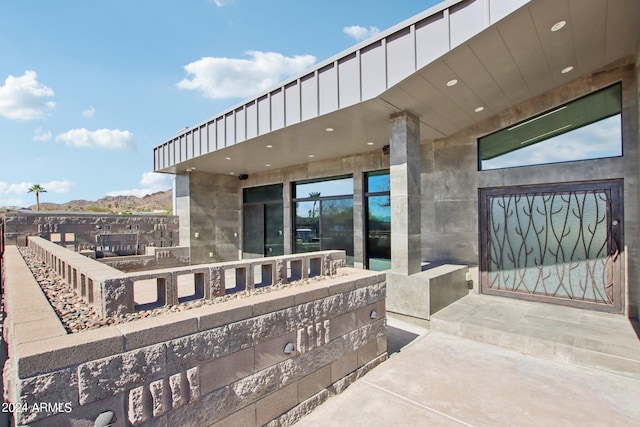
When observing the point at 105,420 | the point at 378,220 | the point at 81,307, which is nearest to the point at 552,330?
the point at 378,220

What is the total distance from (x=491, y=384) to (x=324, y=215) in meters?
6.69

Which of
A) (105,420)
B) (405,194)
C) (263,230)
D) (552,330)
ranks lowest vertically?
(552,330)

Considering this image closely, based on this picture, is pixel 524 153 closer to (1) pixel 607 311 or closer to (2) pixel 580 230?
(2) pixel 580 230

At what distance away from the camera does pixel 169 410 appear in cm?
193

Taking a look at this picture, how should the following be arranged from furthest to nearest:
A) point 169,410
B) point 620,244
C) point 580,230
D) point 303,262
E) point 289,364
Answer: point 580,230, point 620,244, point 303,262, point 289,364, point 169,410

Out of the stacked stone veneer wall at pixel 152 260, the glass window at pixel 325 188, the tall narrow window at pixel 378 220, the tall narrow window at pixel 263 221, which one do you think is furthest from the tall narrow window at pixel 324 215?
the stacked stone veneer wall at pixel 152 260

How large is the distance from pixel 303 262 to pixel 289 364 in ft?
4.49

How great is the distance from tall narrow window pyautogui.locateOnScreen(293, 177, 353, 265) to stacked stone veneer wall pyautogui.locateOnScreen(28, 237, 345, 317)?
4605 mm

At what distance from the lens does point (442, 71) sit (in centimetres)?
432

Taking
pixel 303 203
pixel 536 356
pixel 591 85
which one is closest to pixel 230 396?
pixel 536 356

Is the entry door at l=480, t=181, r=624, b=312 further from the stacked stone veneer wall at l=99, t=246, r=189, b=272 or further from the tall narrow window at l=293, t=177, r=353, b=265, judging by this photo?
the stacked stone veneer wall at l=99, t=246, r=189, b=272

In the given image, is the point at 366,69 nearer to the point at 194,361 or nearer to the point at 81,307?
the point at 194,361

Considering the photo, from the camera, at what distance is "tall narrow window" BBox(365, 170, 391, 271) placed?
8.00 metres

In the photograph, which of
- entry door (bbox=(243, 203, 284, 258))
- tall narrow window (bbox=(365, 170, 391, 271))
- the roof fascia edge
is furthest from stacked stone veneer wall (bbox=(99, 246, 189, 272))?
tall narrow window (bbox=(365, 170, 391, 271))
